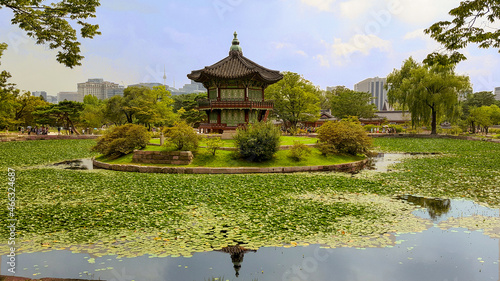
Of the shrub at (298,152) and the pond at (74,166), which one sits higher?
the shrub at (298,152)

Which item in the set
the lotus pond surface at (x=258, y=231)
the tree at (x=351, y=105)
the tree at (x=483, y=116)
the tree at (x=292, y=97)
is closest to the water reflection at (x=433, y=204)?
Answer: the lotus pond surface at (x=258, y=231)

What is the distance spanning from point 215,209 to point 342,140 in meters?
15.3

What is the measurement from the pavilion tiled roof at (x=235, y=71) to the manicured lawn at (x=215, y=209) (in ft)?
50.6

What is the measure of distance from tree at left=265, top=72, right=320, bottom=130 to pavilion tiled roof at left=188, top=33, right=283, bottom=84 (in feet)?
52.7

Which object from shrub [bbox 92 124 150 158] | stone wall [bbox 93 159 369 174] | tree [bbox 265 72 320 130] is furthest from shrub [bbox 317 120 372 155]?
tree [bbox 265 72 320 130]

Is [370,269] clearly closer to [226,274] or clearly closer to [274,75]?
[226,274]

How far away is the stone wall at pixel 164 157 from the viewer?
20.4 m

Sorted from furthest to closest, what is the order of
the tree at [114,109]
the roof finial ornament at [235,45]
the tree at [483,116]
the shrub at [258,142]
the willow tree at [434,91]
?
the tree at [114,109]
the tree at [483,116]
the willow tree at [434,91]
the roof finial ornament at [235,45]
the shrub at [258,142]

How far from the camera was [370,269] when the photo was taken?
21.5ft

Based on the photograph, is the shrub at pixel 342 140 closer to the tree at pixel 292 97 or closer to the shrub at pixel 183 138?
the shrub at pixel 183 138

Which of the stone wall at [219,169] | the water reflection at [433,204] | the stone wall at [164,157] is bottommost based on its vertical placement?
the water reflection at [433,204]

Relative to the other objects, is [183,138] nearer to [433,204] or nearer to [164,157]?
[164,157]

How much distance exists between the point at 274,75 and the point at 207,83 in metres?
6.81

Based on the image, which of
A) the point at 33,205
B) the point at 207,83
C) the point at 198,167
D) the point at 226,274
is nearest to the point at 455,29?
the point at 198,167
